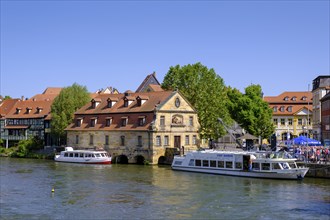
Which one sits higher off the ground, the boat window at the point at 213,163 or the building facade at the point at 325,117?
the building facade at the point at 325,117

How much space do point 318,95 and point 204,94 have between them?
20.2 metres

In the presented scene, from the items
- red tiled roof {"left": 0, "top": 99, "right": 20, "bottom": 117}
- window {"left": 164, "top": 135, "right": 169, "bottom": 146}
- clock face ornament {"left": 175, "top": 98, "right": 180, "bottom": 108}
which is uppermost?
red tiled roof {"left": 0, "top": 99, "right": 20, "bottom": 117}

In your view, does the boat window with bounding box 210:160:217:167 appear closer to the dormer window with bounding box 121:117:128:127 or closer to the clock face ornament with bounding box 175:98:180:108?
the clock face ornament with bounding box 175:98:180:108

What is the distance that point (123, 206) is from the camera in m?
32.4

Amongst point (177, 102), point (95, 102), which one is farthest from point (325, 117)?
point (95, 102)

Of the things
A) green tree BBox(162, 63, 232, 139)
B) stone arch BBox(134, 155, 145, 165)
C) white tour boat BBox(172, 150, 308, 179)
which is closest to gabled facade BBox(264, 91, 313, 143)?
green tree BBox(162, 63, 232, 139)

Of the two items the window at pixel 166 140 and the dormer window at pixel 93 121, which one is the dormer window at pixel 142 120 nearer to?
the window at pixel 166 140

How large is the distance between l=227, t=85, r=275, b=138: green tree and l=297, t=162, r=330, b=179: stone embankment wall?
102ft

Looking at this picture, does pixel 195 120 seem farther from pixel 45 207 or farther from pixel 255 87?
pixel 45 207

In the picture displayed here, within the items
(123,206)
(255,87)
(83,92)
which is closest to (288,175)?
(123,206)

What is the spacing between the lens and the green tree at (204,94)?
2790 inches

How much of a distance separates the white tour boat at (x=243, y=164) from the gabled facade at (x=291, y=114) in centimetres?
4903

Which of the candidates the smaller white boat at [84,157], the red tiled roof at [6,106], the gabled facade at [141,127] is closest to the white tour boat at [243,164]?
the gabled facade at [141,127]

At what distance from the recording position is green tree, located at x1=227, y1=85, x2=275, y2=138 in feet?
259
